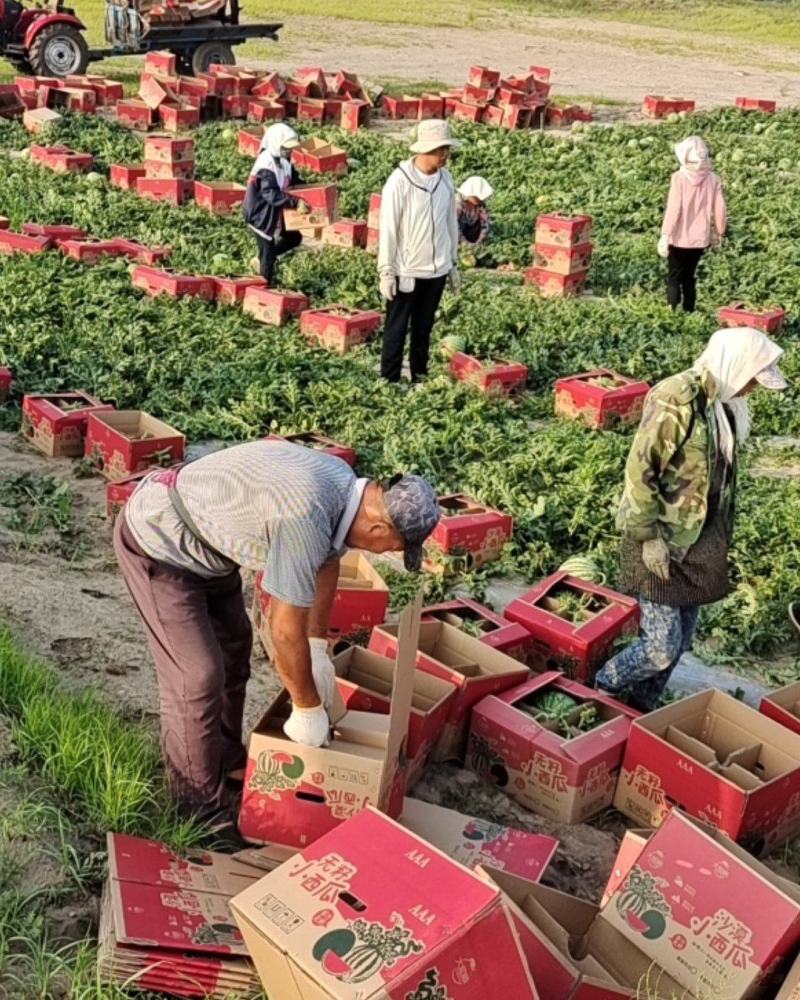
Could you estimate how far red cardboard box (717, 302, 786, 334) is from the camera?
1064cm

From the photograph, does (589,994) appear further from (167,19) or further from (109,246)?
(167,19)

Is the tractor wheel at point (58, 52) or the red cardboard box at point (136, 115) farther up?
the tractor wheel at point (58, 52)

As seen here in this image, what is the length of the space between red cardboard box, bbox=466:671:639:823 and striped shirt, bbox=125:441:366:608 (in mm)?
1390

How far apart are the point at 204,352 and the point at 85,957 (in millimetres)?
6678

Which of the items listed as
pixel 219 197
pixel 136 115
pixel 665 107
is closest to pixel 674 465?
pixel 219 197

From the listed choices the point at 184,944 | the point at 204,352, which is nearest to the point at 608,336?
the point at 204,352

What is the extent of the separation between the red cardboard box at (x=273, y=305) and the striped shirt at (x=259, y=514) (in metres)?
6.34

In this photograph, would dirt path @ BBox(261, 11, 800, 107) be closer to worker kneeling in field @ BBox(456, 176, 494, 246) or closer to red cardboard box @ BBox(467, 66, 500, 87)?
red cardboard box @ BBox(467, 66, 500, 87)

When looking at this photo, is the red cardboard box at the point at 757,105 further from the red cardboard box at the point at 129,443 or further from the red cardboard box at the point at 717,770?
the red cardboard box at the point at 717,770

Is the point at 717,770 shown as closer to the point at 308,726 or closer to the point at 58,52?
the point at 308,726

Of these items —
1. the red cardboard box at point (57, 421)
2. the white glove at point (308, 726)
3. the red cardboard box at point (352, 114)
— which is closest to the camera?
the white glove at point (308, 726)

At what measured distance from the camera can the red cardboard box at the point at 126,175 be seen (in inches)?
555

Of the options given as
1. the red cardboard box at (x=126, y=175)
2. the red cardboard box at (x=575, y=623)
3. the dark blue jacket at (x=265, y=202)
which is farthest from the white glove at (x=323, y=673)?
the red cardboard box at (x=126, y=175)

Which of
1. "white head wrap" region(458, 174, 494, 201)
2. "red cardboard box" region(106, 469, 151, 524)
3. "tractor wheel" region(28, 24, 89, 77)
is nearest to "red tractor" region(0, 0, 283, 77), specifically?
"tractor wheel" region(28, 24, 89, 77)
